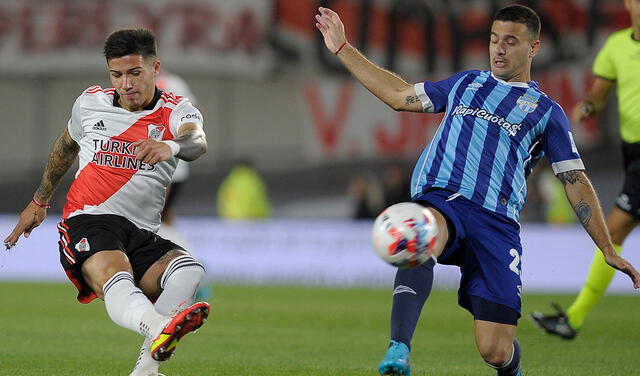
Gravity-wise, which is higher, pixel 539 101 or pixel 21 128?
pixel 539 101

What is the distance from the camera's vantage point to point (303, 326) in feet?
34.0

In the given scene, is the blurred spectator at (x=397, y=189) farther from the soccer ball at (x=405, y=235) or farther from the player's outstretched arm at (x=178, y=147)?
the soccer ball at (x=405, y=235)

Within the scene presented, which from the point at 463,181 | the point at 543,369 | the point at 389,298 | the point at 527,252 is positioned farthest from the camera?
the point at 527,252

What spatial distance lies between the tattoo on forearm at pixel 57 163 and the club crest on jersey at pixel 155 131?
1.75ft

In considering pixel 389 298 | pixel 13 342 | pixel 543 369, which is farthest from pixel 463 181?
pixel 389 298

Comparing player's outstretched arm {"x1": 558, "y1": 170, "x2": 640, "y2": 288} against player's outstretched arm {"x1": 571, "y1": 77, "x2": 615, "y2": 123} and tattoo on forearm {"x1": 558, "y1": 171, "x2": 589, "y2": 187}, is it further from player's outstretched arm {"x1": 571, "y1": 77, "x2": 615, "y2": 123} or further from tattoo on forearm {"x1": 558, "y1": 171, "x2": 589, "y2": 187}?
player's outstretched arm {"x1": 571, "y1": 77, "x2": 615, "y2": 123}

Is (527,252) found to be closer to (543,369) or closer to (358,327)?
(358,327)

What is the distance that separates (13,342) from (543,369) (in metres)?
3.95

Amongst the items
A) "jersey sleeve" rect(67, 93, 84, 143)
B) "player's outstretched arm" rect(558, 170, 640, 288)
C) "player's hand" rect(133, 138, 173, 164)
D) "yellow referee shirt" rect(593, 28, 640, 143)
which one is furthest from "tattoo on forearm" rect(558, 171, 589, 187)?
"yellow referee shirt" rect(593, 28, 640, 143)

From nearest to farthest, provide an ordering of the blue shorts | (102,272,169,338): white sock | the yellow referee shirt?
(102,272,169,338): white sock → the blue shorts → the yellow referee shirt

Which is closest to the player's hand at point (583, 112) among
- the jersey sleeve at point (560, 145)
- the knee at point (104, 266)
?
the jersey sleeve at point (560, 145)

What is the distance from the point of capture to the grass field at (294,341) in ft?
24.1

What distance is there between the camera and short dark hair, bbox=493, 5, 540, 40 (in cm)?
614

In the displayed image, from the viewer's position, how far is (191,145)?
582 centimetres
